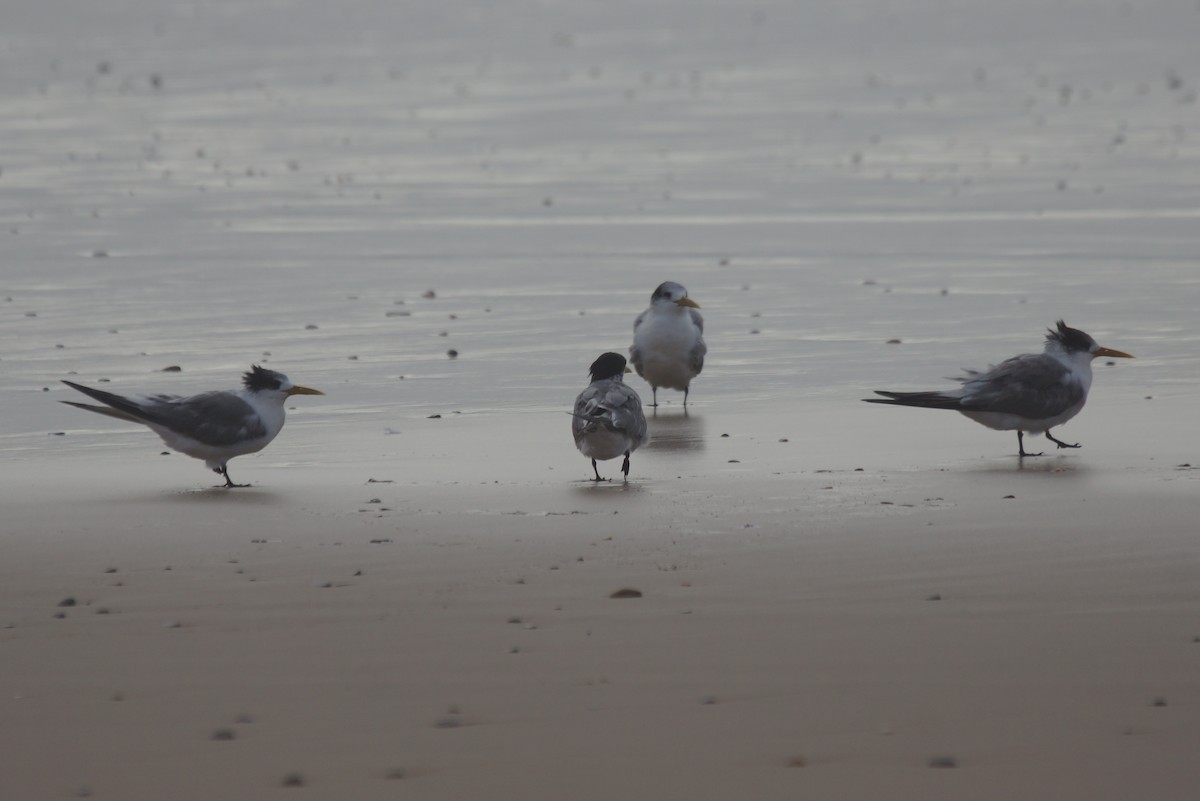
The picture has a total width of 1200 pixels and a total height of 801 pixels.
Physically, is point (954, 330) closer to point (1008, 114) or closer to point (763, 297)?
point (763, 297)

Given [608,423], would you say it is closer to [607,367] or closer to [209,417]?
[607,367]

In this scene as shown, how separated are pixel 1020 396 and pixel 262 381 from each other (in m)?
4.07

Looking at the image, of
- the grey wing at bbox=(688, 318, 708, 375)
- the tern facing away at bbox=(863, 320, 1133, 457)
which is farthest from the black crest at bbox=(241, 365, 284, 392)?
the grey wing at bbox=(688, 318, 708, 375)

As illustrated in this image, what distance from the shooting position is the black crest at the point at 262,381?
965 cm

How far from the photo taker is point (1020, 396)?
9.96m

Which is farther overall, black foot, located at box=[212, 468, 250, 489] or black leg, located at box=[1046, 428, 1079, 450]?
black leg, located at box=[1046, 428, 1079, 450]

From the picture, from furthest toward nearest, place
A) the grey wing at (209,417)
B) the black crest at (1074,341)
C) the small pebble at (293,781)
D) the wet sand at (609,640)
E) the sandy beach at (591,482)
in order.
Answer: the black crest at (1074,341) → the grey wing at (209,417) → the sandy beach at (591,482) → the wet sand at (609,640) → the small pebble at (293,781)

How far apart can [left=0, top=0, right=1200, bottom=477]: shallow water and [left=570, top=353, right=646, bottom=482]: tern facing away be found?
40 cm

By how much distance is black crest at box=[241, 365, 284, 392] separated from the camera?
9.65 meters

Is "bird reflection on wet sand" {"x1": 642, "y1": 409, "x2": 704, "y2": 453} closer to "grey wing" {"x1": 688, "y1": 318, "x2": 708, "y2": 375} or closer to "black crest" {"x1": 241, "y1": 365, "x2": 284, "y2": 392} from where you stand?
"grey wing" {"x1": 688, "y1": 318, "x2": 708, "y2": 375}

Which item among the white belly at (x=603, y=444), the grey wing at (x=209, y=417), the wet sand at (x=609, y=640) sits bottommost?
the wet sand at (x=609, y=640)

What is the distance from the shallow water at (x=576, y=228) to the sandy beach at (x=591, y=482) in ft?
0.28

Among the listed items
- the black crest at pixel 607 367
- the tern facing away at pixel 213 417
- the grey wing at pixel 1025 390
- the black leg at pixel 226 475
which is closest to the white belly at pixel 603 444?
the black crest at pixel 607 367

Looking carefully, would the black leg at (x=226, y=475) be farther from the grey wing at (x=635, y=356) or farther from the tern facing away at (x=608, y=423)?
the grey wing at (x=635, y=356)
